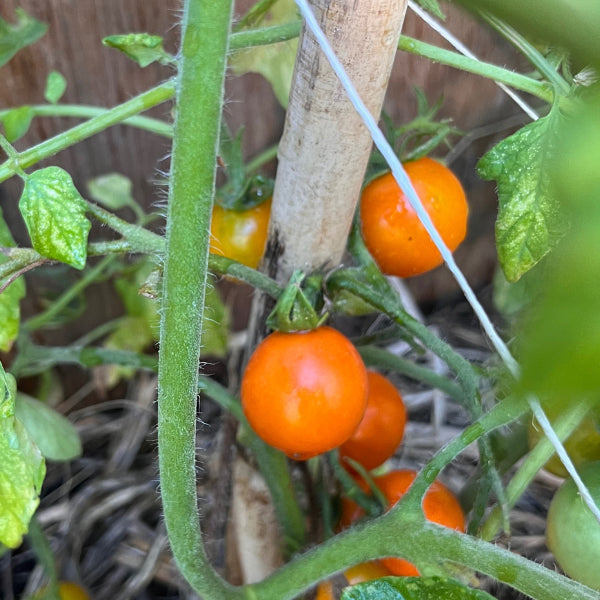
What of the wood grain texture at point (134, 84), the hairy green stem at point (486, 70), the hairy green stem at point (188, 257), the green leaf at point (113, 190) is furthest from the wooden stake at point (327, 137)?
the green leaf at point (113, 190)

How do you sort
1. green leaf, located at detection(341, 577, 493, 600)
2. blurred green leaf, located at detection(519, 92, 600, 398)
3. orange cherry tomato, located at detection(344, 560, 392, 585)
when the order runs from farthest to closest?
orange cherry tomato, located at detection(344, 560, 392, 585) < green leaf, located at detection(341, 577, 493, 600) < blurred green leaf, located at detection(519, 92, 600, 398)

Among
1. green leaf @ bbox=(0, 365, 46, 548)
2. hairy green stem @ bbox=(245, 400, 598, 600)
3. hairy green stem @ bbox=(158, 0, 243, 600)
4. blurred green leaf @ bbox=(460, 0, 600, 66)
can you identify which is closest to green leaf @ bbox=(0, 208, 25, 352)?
green leaf @ bbox=(0, 365, 46, 548)

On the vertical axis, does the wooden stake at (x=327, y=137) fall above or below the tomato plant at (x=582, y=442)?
above

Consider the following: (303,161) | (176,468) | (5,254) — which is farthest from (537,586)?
(5,254)

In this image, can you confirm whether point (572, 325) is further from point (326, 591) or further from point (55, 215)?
point (326, 591)

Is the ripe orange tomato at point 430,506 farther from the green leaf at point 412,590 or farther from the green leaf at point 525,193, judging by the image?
the green leaf at point 525,193

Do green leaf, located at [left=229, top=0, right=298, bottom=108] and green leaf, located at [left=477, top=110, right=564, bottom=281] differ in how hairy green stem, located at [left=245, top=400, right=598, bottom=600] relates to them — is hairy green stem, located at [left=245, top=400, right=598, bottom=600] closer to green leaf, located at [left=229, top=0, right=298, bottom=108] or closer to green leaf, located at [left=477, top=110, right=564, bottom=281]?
green leaf, located at [left=477, top=110, right=564, bottom=281]
